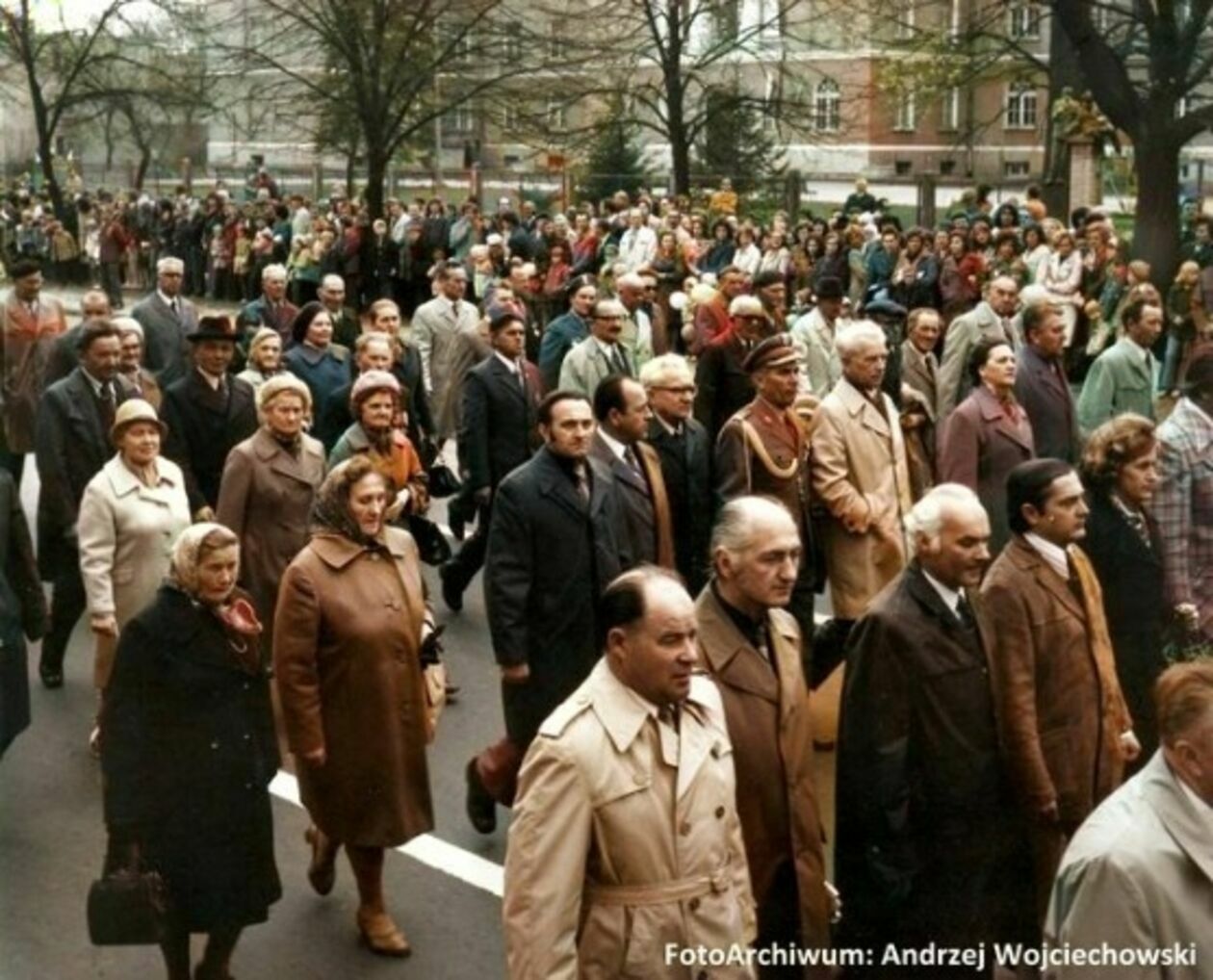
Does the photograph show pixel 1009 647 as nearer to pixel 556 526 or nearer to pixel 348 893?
pixel 556 526

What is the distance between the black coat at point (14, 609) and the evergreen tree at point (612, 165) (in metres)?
30.7

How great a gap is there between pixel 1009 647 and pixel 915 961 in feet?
3.13

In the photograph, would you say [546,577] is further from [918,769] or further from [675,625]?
[675,625]

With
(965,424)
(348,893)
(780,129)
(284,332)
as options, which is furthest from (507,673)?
(780,129)

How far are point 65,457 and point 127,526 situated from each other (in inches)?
64.6

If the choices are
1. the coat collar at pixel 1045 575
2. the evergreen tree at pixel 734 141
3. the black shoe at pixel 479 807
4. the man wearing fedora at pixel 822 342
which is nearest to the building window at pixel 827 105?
the evergreen tree at pixel 734 141

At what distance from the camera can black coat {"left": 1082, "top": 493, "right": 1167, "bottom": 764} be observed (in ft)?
23.6

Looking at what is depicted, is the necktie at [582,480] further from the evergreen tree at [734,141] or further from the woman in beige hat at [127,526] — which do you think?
the evergreen tree at [734,141]

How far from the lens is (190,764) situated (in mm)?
6117

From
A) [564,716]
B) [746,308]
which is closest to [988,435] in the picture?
[746,308]

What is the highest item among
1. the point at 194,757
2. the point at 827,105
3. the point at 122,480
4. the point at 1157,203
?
the point at 827,105

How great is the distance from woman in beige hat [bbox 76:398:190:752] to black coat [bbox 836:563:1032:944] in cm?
397

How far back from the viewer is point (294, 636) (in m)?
6.75

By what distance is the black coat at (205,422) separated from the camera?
1032 centimetres
